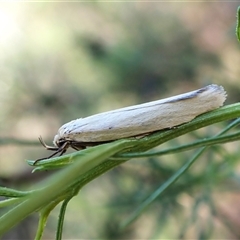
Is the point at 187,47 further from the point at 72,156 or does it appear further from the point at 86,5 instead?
the point at 72,156

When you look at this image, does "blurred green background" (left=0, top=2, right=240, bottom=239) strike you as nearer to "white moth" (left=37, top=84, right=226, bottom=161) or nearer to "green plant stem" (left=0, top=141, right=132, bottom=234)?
"white moth" (left=37, top=84, right=226, bottom=161)

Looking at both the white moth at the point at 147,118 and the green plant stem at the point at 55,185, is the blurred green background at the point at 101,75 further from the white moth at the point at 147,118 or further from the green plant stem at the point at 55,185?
the green plant stem at the point at 55,185

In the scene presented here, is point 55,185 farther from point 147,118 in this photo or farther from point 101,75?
point 101,75

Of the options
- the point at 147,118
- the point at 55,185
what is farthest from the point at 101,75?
the point at 55,185

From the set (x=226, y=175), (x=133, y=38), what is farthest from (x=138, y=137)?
(x=133, y=38)

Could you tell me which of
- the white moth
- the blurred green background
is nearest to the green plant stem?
the white moth

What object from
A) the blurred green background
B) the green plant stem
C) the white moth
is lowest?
the green plant stem
